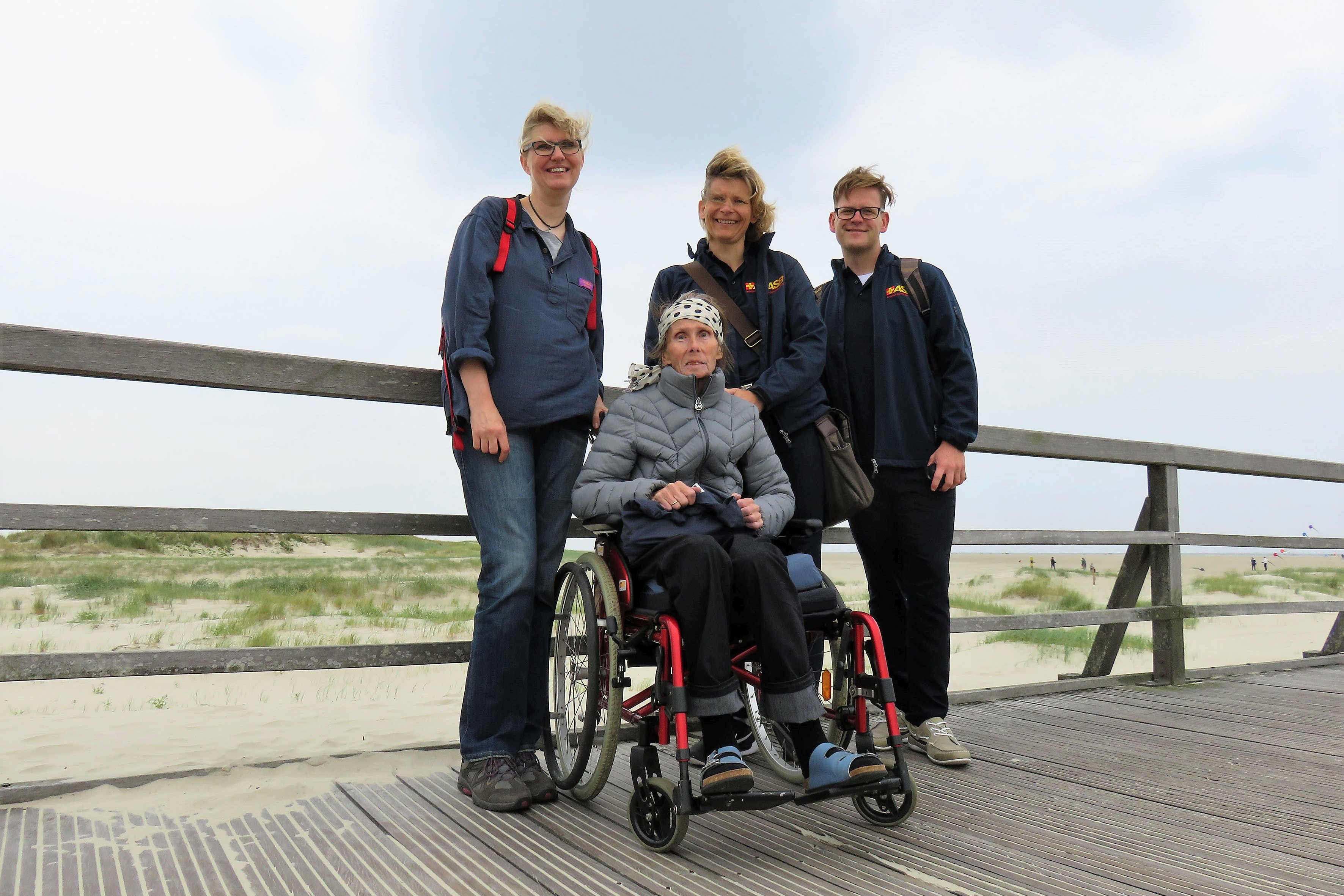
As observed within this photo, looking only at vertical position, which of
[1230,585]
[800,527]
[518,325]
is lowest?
[1230,585]

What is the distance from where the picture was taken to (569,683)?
240 centimetres

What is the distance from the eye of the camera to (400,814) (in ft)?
6.95

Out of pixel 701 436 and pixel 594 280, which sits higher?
pixel 594 280

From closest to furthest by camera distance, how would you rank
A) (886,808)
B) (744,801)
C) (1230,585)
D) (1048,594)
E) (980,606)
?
(744,801), (886,808), (980,606), (1048,594), (1230,585)

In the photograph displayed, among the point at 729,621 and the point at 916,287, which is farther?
the point at 916,287

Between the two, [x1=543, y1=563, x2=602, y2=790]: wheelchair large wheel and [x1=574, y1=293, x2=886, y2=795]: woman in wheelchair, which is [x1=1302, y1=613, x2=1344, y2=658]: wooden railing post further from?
[x1=543, y1=563, x2=602, y2=790]: wheelchair large wheel

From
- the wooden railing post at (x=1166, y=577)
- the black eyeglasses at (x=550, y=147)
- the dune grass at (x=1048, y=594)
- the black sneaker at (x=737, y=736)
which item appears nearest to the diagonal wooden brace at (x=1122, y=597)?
the wooden railing post at (x=1166, y=577)

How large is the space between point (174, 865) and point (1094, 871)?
1786mm

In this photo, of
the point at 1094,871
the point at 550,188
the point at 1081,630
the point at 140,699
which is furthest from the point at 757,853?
the point at 1081,630

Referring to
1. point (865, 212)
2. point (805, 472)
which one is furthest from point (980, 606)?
point (805, 472)

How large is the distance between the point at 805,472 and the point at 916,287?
29.6 inches

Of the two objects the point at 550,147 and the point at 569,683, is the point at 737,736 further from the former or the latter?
the point at 550,147

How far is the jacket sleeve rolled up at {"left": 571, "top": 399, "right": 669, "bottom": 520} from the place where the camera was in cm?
218

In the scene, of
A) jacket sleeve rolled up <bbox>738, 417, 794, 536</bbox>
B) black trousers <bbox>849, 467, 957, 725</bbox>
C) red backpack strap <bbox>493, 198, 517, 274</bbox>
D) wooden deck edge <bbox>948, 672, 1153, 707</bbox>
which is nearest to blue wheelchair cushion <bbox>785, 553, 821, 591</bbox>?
jacket sleeve rolled up <bbox>738, 417, 794, 536</bbox>
